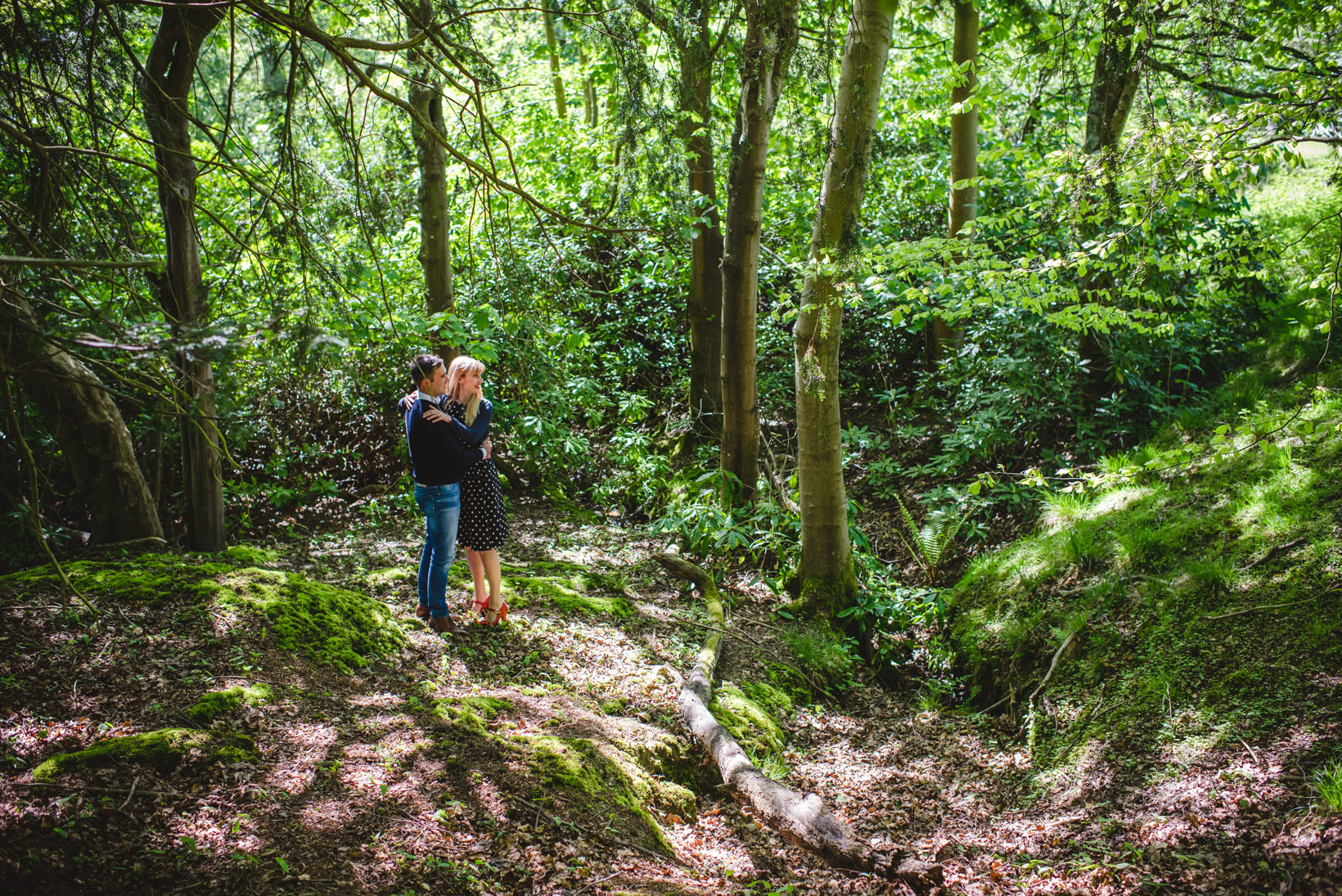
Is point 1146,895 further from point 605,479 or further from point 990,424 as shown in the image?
point 605,479

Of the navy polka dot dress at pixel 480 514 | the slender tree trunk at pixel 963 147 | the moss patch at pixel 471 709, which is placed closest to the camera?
the moss patch at pixel 471 709

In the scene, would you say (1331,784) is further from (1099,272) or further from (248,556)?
(248,556)

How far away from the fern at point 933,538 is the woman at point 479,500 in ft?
12.2

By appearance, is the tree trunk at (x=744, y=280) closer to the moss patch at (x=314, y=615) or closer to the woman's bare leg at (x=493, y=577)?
the woman's bare leg at (x=493, y=577)

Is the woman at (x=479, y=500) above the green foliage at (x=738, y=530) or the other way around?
above

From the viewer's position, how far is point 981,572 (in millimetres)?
5812

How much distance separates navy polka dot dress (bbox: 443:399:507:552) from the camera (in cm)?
488

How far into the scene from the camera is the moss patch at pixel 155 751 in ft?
8.26

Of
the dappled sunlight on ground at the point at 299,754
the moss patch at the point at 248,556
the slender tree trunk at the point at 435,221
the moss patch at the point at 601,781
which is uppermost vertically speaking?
the slender tree trunk at the point at 435,221

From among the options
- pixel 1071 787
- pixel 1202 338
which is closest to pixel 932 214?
pixel 1202 338

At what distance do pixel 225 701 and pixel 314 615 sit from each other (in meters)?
1.06

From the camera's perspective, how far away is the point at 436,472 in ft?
15.0

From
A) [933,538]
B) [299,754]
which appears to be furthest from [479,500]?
[933,538]

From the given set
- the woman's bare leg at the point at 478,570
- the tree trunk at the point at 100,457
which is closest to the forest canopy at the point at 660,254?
the tree trunk at the point at 100,457
